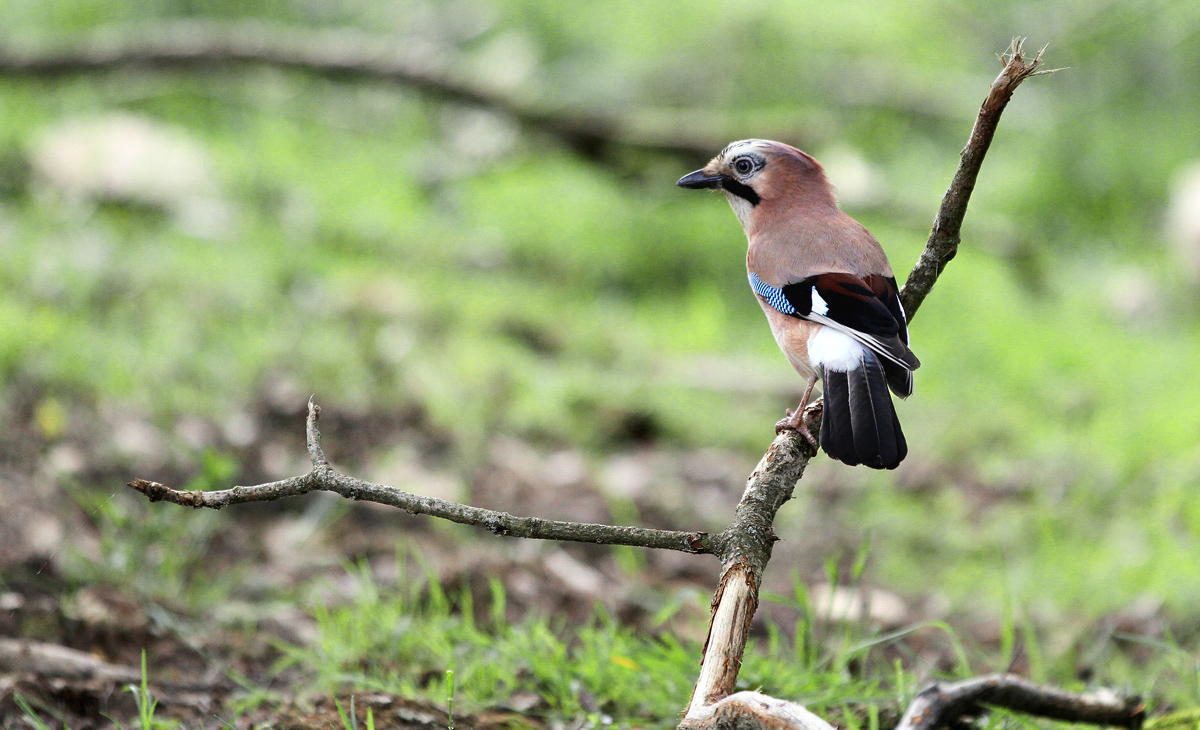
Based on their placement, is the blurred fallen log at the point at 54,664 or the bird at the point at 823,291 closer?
the bird at the point at 823,291

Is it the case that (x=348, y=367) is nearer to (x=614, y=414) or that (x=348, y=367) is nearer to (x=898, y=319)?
(x=614, y=414)

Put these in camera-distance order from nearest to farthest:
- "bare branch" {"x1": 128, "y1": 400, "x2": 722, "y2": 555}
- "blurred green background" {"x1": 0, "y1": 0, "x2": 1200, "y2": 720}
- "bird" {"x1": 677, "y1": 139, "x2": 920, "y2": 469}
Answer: "bare branch" {"x1": 128, "y1": 400, "x2": 722, "y2": 555}, "bird" {"x1": 677, "y1": 139, "x2": 920, "y2": 469}, "blurred green background" {"x1": 0, "y1": 0, "x2": 1200, "y2": 720}

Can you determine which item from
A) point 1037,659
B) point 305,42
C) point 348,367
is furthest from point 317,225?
point 1037,659

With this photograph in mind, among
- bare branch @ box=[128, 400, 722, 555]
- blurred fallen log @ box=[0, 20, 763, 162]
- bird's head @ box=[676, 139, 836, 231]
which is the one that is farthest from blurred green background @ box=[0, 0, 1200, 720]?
bare branch @ box=[128, 400, 722, 555]

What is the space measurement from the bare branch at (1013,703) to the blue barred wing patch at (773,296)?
2.91ft

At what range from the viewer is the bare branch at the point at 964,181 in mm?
1981

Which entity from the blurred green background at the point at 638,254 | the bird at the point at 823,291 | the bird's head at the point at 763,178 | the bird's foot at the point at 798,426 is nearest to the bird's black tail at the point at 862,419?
the bird at the point at 823,291

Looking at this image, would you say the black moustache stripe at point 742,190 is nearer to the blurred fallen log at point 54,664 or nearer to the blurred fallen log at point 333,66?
the blurred fallen log at point 54,664

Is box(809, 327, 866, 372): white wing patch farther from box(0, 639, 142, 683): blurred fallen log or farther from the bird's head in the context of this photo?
box(0, 639, 142, 683): blurred fallen log

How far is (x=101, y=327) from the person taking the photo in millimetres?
5184

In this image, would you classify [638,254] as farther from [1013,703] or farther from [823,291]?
[1013,703]

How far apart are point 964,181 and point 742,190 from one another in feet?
2.27

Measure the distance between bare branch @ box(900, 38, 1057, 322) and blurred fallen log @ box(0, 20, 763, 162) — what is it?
5191mm

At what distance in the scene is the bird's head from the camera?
265 centimetres
